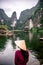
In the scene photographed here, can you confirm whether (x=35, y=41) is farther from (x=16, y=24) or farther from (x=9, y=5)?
(x=9, y=5)

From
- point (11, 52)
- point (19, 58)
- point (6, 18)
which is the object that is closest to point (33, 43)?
point (11, 52)

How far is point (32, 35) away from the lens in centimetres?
431

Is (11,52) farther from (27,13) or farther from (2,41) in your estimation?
(27,13)

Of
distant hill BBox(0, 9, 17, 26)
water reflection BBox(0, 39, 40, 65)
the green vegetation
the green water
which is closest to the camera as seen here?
Result: water reflection BBox(0, 39, 40, 65)

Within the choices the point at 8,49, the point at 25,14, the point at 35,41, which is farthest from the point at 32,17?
the point at 8,49

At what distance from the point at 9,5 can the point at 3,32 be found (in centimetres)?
57

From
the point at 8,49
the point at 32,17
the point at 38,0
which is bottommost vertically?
the point at 8,49

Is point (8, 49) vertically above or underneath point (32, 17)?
underneath

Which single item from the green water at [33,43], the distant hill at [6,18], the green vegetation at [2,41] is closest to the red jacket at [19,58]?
the green water at [33,43]

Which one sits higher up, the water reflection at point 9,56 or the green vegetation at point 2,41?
the green vegetation at point 2,41

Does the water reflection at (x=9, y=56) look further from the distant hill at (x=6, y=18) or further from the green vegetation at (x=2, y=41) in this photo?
the distant hill at (x=6, y=18)

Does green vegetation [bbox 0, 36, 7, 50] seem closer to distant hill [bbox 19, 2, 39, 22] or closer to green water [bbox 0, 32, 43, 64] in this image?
green water [bbox 0, 32, 43, 64]

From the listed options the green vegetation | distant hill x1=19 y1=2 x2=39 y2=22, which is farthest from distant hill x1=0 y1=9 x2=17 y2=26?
the green vegetation

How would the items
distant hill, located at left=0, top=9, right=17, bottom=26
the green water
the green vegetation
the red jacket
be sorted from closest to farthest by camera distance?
the red jacket, the green water, the green vegetation, distant hill, located at left=0, top=9, right=17, bottom=26
